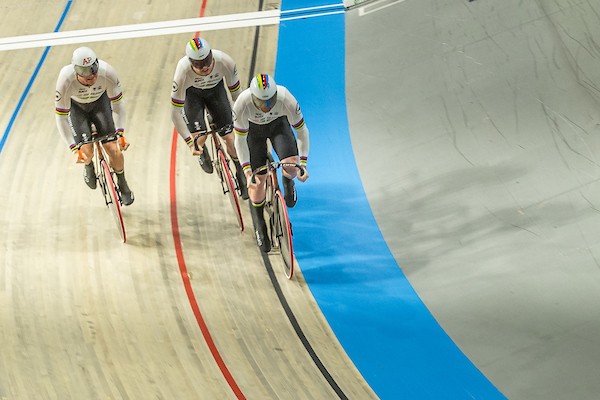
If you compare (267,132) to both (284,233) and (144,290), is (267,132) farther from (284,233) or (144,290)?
(144,290)

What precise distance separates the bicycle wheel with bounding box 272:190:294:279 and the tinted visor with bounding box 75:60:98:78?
1573mm

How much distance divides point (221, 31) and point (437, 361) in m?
5.32

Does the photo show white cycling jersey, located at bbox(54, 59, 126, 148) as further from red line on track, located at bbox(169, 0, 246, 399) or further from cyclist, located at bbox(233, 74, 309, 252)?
cyclist, located at bbox(233, 74, 309, 252)

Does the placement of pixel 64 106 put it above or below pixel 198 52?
below

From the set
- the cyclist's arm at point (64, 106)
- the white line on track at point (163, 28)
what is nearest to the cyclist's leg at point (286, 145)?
the cyclist's arm at point (64, 106)

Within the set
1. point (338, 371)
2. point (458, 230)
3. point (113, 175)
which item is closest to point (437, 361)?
point (338, 371)

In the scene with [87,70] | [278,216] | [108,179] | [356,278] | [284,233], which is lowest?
[356,278]

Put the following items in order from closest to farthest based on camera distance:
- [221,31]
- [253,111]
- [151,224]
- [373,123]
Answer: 1. [253,111]
2. [151,224]
3. [373,123]
4. [221,31]

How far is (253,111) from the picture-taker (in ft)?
18.7

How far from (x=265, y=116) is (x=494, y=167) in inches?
89.1

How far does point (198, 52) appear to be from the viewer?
6023 mm

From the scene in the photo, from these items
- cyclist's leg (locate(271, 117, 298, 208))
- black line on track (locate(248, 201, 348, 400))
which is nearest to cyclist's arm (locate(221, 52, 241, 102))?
cyclist's leg (locate(271, 117, 298, 208))

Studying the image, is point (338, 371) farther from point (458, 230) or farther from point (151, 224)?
point (151, 224)

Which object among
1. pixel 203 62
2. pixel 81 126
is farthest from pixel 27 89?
pixel 203 62
